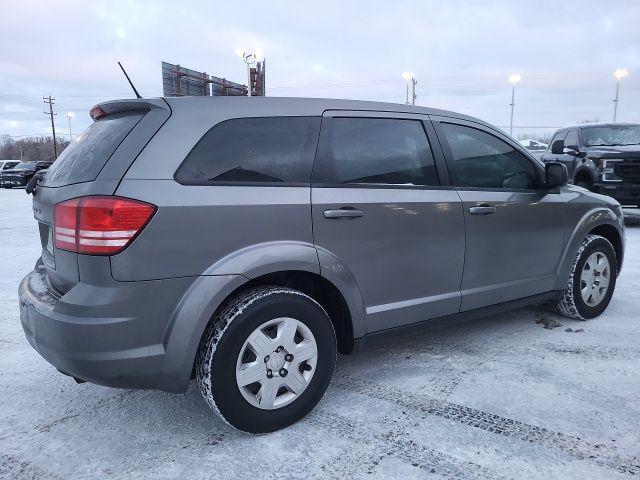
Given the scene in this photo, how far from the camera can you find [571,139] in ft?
34.3

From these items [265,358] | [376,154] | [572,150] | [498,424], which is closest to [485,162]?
[376,154]

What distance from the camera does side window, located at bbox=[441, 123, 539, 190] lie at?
3.41m

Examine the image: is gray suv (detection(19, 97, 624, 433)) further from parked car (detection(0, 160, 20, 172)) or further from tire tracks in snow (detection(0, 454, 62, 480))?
parked car (detection(0, 160, 20, 172))

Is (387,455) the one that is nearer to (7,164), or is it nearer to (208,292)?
(208,292)

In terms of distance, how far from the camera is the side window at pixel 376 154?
2826mm

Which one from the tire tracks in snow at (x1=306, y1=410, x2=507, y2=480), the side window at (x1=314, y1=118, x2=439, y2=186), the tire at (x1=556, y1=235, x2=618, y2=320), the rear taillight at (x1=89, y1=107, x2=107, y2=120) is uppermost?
the rear taillight at (x1=89, y1=107, x2=107, y2=120)

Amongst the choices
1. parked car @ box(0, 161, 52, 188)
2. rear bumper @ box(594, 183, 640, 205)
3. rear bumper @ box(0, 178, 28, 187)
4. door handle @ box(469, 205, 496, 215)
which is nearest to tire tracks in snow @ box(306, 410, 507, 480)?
door handle @ box(469, 205, 496, 215)

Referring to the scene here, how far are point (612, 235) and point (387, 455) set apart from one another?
3.36 metres

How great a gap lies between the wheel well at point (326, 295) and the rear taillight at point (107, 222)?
2.39ft

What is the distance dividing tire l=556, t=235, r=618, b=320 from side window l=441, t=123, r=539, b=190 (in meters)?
0.80

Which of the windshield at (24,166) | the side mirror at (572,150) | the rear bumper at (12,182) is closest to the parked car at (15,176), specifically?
the rear bumper at (12,182)

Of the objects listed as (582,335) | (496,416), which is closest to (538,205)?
(582,335)

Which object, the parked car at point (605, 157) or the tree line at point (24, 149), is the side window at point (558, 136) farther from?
the tree line at point (24, 149)

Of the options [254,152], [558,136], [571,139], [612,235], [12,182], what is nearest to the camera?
[254,152]
